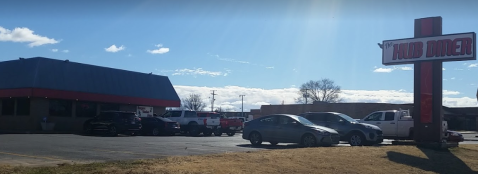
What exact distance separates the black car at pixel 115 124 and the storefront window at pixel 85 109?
286 inches

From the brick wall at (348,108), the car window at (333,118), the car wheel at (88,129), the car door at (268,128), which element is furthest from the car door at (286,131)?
the brick wall at (348,108)

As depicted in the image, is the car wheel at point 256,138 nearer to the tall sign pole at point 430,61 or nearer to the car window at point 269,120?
the car window at point 269,120

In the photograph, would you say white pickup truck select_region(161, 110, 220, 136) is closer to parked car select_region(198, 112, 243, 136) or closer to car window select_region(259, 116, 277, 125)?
parked car select_region(198, 112, 243, 136)

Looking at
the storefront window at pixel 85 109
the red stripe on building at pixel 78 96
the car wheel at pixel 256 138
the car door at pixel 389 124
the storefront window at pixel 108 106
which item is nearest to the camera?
the car wheel at pixel 256 138

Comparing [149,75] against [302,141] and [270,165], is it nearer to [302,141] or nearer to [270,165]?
[302,141]

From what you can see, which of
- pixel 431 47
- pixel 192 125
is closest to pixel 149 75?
pixel 192 125

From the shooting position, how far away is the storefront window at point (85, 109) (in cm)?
3625

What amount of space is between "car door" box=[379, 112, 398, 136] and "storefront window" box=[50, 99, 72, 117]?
23.7 m

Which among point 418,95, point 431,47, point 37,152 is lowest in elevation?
point 37,152

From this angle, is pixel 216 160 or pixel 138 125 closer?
pixel 216 160

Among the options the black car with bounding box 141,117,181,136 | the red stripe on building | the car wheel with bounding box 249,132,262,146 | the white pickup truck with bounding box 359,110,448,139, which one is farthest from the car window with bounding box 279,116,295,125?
the red stripe on building

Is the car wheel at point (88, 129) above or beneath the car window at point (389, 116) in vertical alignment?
beneath

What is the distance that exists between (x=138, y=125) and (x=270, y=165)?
65.0ft

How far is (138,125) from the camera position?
29219mm
